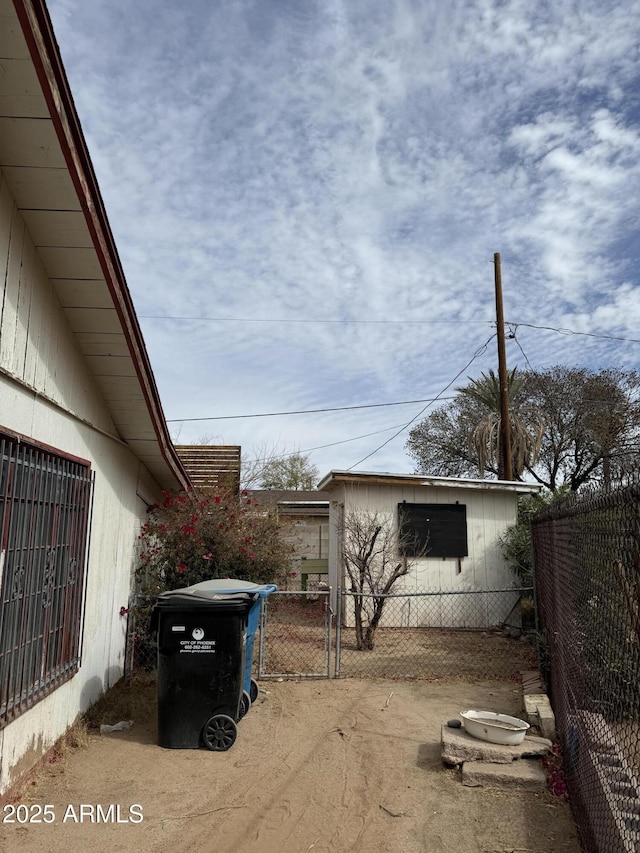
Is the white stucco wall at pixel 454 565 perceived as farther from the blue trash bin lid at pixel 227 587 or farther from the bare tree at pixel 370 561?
the blue trash bin lid at pixel 227 587

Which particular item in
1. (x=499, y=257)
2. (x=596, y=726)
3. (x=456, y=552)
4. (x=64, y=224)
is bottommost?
(x=596, y=726)

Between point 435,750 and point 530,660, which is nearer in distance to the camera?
point 435,750

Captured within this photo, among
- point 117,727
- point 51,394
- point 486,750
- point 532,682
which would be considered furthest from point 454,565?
point 51,394

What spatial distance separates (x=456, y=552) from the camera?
12031 millimetres

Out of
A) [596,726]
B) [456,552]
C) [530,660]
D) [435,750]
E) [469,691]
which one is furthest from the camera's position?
[456,552]

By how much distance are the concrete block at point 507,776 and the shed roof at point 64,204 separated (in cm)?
427

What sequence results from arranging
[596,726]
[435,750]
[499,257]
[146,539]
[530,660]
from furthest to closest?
[499,257] → [530,660] → [146,539] → [435,750] → [596,726]

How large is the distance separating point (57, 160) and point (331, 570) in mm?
10918

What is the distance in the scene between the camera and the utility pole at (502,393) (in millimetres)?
15422

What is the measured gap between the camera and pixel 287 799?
4.53m

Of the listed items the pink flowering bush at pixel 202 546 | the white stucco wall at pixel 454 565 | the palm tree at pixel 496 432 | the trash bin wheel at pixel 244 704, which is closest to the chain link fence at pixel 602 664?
the trash bin wheel at pixel 244 704

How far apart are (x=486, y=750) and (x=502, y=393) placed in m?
11.8

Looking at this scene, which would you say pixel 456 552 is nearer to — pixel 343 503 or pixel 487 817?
pixel 343 503

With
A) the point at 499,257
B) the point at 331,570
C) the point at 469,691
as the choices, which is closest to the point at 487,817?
the point at 469,691
